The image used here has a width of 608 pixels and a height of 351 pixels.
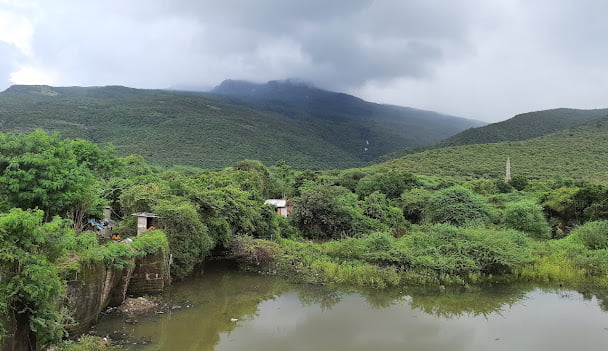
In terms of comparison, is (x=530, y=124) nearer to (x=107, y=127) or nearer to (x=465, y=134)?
(x=465, y=134)

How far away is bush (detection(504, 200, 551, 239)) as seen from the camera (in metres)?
25.3

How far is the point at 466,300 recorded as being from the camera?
15258 mm

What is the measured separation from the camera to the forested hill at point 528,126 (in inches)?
3455

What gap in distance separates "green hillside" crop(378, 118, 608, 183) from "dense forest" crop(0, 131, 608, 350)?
2726 cm

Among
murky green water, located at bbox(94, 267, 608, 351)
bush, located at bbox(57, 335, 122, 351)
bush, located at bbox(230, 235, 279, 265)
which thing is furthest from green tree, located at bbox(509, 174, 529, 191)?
bush, located at bbox(57, 335, 122, 351)

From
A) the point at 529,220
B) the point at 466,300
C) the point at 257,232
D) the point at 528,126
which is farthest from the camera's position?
the point at 528,126

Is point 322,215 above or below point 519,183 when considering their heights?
below

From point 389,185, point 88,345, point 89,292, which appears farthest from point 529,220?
point 88,345

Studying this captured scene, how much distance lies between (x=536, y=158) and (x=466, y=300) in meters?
56.3

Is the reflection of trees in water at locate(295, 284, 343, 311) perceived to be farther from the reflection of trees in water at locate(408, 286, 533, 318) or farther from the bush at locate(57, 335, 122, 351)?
the bush at locate(57, 335, 122, 351)

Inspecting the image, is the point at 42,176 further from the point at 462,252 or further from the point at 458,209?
the point at 458,209

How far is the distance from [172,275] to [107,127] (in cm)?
8035

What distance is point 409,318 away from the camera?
1355 centimetres

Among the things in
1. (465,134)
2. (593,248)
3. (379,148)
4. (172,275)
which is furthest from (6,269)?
(379,148)
